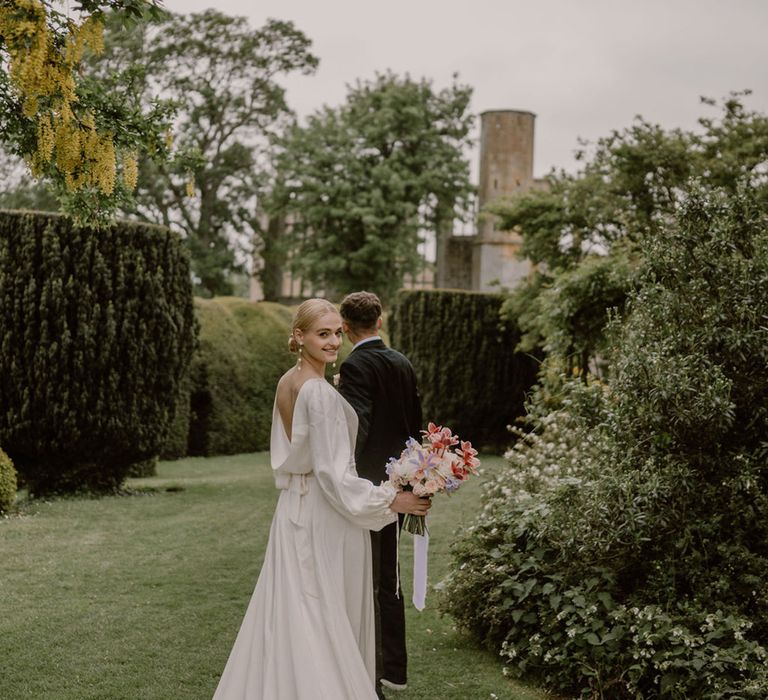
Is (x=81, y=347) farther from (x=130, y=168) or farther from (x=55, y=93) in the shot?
(x=55, y=93)

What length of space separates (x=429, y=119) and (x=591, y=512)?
113 feet

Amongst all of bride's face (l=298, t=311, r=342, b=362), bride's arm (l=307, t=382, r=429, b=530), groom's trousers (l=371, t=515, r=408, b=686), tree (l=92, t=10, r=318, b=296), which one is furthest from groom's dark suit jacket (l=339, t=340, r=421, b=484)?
tree (l=92, t=10, r=318, b=296)

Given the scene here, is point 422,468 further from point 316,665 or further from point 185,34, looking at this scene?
point 185,34

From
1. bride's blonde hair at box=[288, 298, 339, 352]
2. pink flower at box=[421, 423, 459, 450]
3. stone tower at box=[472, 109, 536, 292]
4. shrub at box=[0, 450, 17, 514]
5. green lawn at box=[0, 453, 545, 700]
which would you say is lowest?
green lawn at box=[0, 453, 545, 700]

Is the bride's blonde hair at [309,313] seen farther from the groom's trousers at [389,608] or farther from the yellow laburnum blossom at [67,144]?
the yellow laburnum blossom at [67,144]

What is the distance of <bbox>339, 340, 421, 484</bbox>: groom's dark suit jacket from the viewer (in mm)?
5094

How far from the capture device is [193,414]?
18.0 m

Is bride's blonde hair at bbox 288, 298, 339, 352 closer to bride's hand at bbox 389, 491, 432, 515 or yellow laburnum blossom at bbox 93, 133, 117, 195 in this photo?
bride's hand at bbox 389, 491, 432, 515

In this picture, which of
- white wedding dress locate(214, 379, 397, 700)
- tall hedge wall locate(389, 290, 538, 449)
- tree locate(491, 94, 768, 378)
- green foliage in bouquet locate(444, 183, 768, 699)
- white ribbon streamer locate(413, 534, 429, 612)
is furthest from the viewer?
tall hedge wall locate(389, 290, 538, 449)

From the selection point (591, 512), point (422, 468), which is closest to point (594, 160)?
point (591, 512)

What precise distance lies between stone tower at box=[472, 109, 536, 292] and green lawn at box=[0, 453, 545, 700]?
32.9 m

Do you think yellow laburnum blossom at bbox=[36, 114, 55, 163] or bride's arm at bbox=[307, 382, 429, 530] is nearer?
bride's arm at bbox=[307, 382, 429, 530]

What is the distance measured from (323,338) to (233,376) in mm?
14984

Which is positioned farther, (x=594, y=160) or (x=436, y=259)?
(x=436, y=259)
